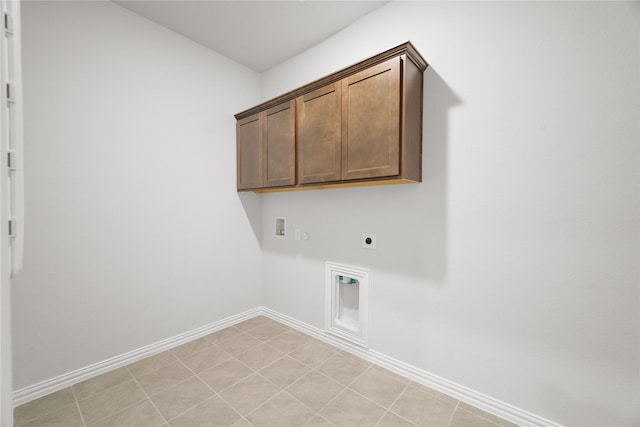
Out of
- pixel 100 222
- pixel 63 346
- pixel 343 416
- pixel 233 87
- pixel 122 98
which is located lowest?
pixel 343 416

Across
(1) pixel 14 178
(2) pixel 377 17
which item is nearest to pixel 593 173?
(2) pixel 377 17

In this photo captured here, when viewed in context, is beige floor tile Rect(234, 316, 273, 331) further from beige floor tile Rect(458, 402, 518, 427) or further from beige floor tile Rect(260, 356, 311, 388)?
beige floor tile Rect(458, 402, 518, 427)


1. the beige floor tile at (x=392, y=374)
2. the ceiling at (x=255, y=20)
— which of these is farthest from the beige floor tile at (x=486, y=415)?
the ceiling at (x=255, y=20)

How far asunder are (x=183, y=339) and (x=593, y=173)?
11.1 ft

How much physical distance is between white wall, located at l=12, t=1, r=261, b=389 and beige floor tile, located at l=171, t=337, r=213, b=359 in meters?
0.17

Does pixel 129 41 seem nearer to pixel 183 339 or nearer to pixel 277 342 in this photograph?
pixel 183 339

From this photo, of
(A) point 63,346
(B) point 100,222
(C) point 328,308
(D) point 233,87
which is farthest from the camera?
(D) point 233,87

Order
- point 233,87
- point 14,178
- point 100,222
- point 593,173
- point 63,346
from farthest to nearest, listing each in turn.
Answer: point 233,87
point 100,222
point 63,346
point 593,173
point 14,178

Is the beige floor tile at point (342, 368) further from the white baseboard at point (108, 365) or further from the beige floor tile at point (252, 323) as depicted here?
the white baseboard at point (108, 365)

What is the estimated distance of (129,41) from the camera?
7.53 ft

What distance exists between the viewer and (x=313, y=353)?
8.02ft

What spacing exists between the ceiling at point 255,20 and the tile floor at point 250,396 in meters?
3.02

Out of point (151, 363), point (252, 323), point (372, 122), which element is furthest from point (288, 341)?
point (372, 122)

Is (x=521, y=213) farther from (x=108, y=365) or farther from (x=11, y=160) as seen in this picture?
(x=108, y=365)
